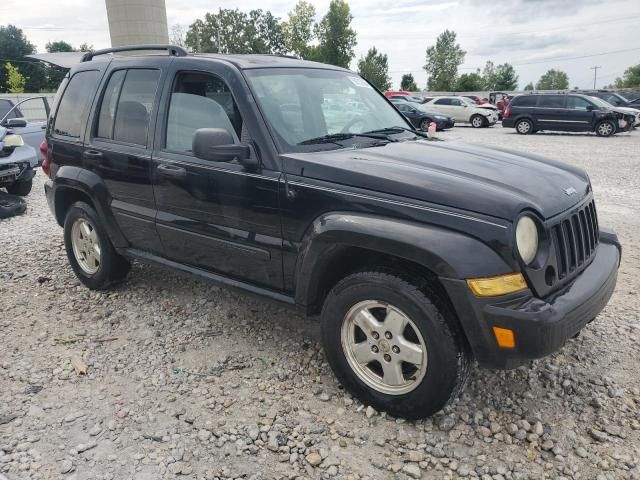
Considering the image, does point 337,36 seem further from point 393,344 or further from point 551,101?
point 393,344

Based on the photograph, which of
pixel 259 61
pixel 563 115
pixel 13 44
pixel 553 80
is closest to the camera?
pixel 259 61

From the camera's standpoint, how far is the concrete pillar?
105 feet

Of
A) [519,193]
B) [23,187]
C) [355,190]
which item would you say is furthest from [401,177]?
[23,187]

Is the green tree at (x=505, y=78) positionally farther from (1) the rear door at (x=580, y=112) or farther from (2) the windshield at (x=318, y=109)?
(2) the windshield at (x=318, y=109)

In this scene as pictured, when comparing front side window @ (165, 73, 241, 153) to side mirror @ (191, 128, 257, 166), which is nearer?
side mirror @ (191, 128, 257, 166)

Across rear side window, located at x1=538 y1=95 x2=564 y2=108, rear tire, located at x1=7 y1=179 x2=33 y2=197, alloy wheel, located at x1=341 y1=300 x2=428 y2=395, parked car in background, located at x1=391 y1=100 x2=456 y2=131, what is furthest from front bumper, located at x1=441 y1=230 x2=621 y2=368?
parked car in background, located at x1=391 y1=100 x2=456 y2=131

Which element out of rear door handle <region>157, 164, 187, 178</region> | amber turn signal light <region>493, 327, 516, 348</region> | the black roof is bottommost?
amber turn signal light <region>493, 327, 516, 348</region>

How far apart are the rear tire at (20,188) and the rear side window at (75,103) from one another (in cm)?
465

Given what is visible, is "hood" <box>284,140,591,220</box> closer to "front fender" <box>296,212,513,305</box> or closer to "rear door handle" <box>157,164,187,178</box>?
"front fender" <box>296,212,513,305</box>

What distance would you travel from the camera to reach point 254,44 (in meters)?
77.4

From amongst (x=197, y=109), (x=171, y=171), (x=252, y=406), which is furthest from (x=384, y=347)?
(x=197, y=109)

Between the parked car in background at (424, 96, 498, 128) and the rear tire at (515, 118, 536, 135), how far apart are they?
4637 millimetres

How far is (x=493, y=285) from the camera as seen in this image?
2.38m

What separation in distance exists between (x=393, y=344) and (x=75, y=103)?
136 inches
